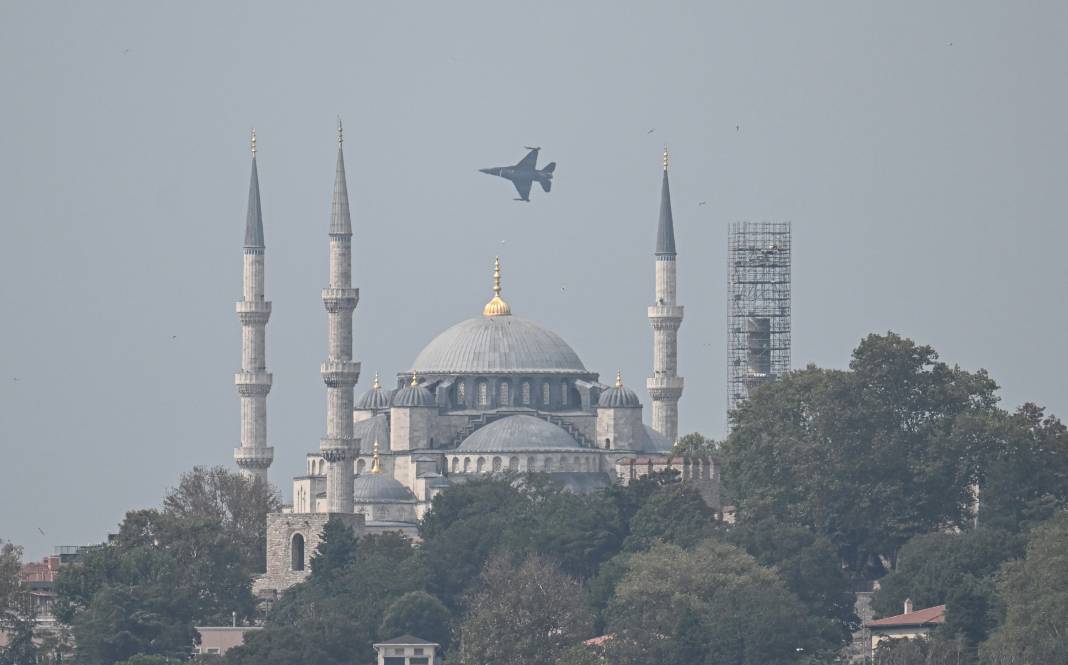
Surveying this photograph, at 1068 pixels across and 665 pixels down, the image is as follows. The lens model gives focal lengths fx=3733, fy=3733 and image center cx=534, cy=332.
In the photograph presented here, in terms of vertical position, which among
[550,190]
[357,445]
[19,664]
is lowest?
[19,664]

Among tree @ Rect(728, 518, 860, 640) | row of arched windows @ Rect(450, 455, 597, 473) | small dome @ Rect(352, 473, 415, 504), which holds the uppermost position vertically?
row of arched windows @ Rect(450, 455, 597, 473)

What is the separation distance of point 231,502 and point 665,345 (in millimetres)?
17992

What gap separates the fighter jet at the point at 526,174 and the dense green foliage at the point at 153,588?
1718cm

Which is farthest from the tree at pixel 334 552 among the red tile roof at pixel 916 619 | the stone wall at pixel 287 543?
the red tile roof at pixel 916 619

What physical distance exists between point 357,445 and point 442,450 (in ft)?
29.4

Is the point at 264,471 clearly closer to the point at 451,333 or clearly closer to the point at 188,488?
the point at 188,488

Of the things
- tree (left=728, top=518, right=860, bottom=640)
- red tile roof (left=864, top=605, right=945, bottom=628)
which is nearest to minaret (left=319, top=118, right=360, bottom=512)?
tree (left=728, top=518, right=860, bottom=640)

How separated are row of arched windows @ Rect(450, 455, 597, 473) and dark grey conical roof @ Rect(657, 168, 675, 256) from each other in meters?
8.80

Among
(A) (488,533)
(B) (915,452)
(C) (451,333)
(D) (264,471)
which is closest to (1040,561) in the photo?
(B) (915,452)

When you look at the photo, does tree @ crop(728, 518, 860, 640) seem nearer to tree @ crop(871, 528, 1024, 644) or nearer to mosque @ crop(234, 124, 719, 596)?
tree @ crop(871, 528, 1024, 644)

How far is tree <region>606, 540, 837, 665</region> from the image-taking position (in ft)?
281

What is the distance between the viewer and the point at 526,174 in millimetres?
120375

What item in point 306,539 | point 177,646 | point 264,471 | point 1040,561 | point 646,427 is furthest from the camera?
point 646,427

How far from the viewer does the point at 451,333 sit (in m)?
127
